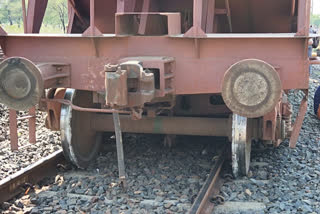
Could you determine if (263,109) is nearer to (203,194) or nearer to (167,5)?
(203,194)

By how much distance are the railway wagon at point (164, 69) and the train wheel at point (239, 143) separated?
1 centimetres

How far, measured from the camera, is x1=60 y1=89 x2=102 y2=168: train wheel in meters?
5.12

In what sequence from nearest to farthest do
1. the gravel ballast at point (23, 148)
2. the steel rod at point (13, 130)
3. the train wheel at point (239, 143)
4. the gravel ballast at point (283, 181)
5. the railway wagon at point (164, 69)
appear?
1. the railway wagon at point (164, 69)
2. the gravel ballast at point (283, 181)
3. the train wheel at point (239, 143)
4. the steel rod at point (13, 130)
5. the gravel ballast at point (23, 148)

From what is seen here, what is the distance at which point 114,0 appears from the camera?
5.41 m

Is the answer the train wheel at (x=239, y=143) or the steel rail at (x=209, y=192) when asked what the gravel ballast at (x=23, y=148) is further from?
the train wheel at (x=239, y=143)

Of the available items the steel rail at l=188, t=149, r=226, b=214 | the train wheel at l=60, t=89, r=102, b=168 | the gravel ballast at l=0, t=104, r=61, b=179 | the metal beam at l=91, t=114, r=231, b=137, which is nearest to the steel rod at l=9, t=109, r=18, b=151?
the gravel ballast at l=0, t=104, r=61, b=179

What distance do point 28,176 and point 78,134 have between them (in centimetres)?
82

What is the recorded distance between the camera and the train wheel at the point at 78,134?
512 cm

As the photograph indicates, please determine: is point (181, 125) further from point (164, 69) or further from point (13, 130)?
point (13, 130)

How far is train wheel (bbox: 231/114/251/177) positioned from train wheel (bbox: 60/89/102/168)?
73.0 inches

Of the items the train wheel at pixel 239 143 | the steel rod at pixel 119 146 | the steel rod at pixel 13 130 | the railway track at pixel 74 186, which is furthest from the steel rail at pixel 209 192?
the steel rod at pixel 13 130

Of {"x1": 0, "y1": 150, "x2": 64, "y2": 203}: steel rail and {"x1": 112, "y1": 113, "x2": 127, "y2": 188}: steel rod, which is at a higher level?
{"x1": 112, "y1": 113, "x2": 127, "y2": 188}: steel rod

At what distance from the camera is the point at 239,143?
466 cm

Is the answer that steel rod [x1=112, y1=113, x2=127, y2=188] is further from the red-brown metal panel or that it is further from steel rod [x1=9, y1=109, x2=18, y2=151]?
steel rod [x1=9, y1=109, x2=18, y2=151]
